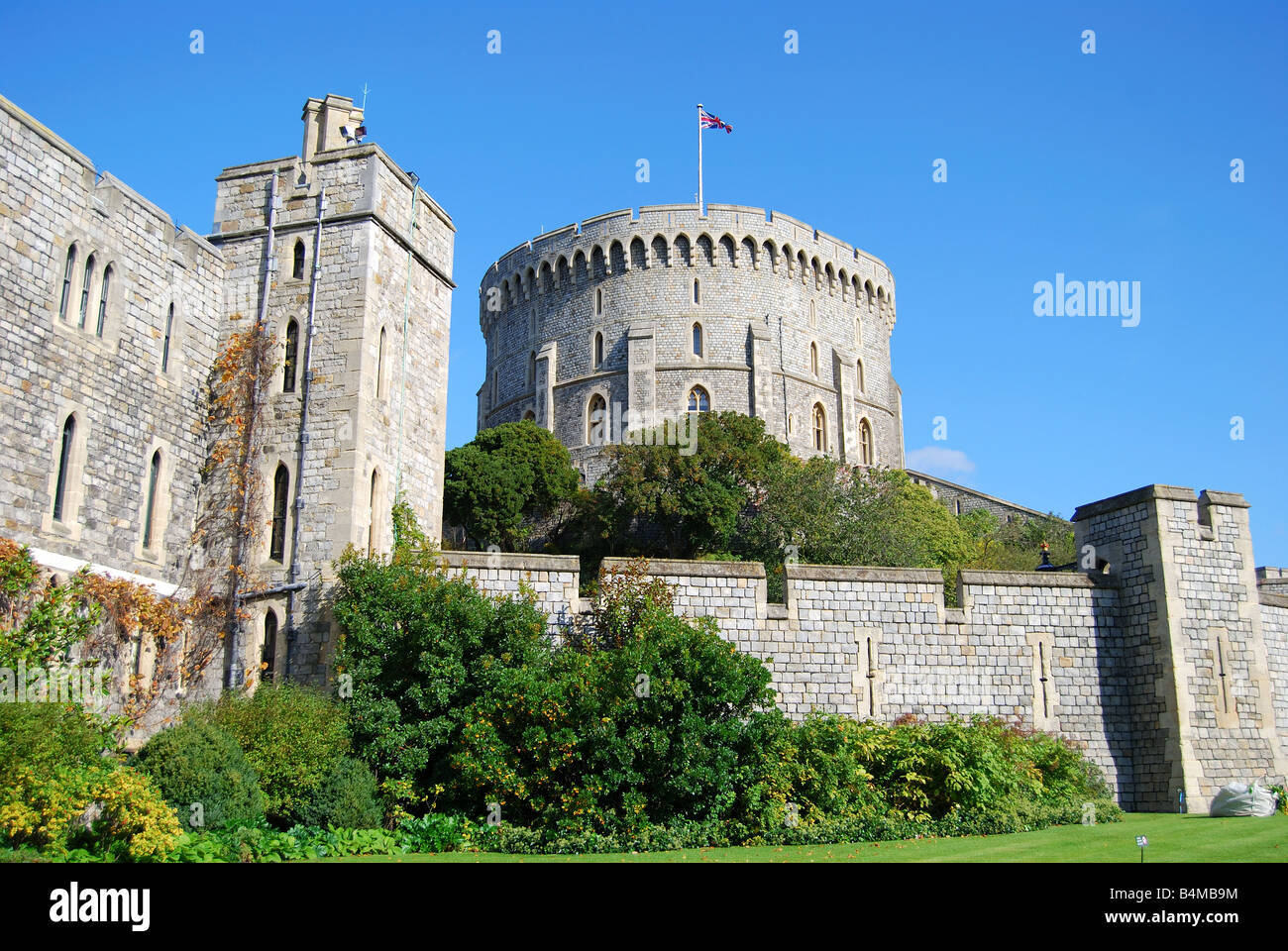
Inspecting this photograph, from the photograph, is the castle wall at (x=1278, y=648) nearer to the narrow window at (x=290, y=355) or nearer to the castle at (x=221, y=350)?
the castle at (x=221, y=350)

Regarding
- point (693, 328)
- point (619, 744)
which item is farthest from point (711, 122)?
point (619, 744)

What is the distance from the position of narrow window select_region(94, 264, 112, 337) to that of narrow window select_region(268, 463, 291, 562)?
351 cm

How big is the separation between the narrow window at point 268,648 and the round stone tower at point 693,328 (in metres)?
34.6

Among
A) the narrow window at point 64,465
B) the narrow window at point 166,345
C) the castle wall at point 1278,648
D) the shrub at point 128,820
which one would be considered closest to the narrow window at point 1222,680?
the castle wall at point 1278,648

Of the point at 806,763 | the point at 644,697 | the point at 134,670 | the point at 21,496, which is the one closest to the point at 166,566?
the point at 134,670

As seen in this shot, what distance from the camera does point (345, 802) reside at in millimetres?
Result: 14766

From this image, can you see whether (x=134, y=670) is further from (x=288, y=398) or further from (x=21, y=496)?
(x=288, y=398)

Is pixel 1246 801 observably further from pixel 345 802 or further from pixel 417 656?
pixel 345 802

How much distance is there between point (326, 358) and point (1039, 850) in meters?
13.6

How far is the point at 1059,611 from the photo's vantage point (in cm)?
1972

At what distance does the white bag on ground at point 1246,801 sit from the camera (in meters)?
16.6

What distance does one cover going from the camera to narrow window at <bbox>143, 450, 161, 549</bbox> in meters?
17.9
